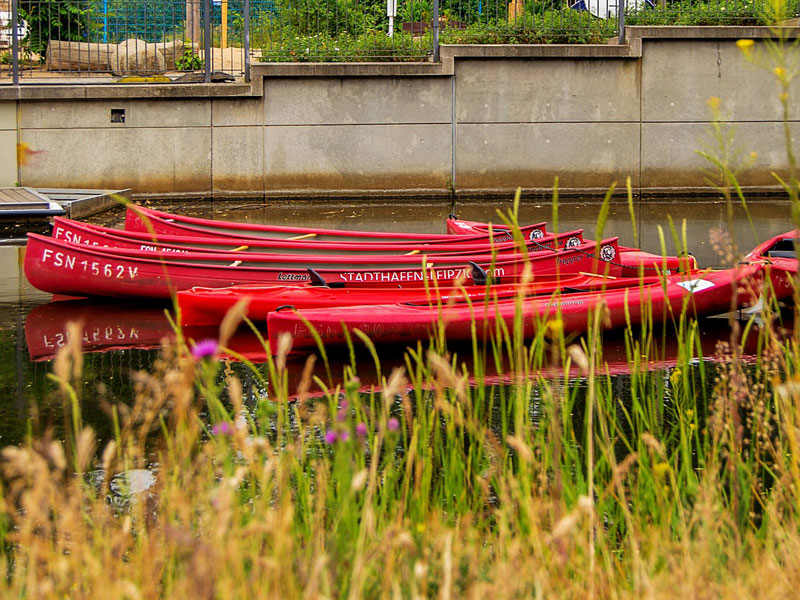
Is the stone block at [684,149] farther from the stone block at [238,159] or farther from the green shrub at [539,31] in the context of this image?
the stone block at [238,159]

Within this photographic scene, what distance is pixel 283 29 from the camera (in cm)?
1730

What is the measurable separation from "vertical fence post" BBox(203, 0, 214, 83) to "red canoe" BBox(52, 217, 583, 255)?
701cm

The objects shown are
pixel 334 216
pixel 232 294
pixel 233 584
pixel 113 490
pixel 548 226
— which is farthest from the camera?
pixel 334 216

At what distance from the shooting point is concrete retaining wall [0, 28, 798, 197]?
17.0 m

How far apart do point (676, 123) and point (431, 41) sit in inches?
156

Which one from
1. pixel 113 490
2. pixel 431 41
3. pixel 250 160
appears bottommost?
pixel 113 490

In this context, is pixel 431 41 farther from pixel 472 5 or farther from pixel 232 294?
pixel 232 294

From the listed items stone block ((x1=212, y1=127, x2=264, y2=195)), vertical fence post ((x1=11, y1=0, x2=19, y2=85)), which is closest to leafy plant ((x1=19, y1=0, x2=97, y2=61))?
vertical fence post ((x1=11, y1=0, x2=19, y2=85))

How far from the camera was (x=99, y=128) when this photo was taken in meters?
16.9

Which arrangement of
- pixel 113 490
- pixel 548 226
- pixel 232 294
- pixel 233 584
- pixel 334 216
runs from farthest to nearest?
pixel 334 216
pixel 548 226
pixel 232 294
pixel 113 490
pixel 233 584

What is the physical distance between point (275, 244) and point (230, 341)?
2041 millimetres

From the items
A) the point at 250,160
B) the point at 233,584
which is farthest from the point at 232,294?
the point at 250,160

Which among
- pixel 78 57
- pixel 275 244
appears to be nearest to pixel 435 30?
pixel 78 57

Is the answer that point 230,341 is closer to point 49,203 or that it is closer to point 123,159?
point 49,203
